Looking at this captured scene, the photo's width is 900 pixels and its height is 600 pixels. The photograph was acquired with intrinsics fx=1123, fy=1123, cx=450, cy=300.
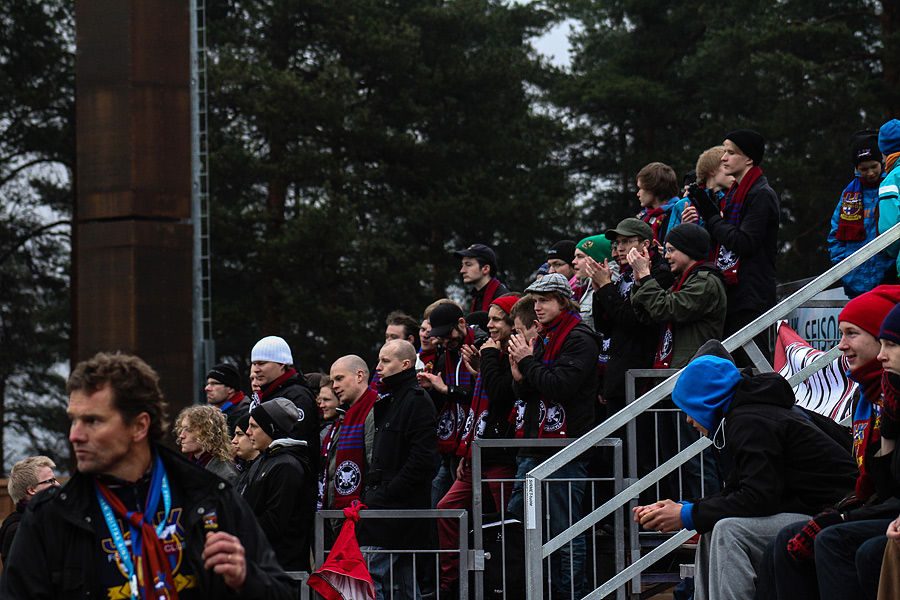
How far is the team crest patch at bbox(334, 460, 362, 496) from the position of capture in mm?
6543

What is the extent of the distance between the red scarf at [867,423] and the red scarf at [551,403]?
2.06 m

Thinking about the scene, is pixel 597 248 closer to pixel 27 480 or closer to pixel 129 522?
pixel 27 480

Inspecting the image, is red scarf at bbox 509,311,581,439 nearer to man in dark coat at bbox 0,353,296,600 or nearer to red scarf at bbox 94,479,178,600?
man in dark coat at bbox 0,353,296,600

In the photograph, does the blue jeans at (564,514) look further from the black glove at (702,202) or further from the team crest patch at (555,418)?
the black glove at (702,202)

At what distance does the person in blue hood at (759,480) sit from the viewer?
4605 millimetres

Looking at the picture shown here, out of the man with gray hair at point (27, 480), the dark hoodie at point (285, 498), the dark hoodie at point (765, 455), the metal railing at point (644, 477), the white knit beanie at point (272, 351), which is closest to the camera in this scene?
the dark hoodie at point (765, 455)

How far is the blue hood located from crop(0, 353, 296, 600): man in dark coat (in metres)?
2.30

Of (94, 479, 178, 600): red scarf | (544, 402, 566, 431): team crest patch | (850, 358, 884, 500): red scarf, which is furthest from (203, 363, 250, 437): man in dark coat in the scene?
(94, 479, 178, 600): red scarf

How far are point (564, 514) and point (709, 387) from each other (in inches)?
63.3

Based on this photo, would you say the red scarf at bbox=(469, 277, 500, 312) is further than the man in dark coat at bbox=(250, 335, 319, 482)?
Yes

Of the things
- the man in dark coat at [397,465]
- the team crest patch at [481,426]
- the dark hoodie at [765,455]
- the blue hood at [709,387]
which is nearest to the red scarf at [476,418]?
the team crest patch at [481,426]

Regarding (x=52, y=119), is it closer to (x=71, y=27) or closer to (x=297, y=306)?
(x=71, y=27)

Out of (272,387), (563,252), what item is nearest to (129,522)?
(272,387)

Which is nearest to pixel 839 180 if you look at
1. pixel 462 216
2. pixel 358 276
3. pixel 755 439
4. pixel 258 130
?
pixel 462 216
